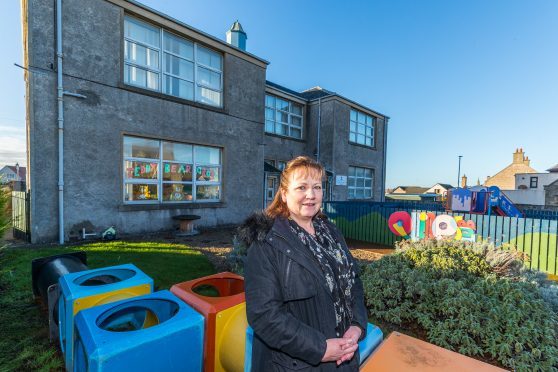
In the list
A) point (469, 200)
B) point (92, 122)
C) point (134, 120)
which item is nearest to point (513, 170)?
point (469, 200)

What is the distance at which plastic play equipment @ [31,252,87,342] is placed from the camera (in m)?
3.22

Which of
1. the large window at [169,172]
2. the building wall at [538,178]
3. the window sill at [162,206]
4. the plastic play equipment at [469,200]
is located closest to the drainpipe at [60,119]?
the window sill at [162,206]

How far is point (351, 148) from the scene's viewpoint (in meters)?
19.2

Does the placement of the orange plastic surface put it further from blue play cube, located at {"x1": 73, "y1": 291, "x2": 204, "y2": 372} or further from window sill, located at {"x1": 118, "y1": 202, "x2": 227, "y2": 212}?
window sill, located at {"x1": 118, "y1": 202, "x2": 227, "y2": 212}

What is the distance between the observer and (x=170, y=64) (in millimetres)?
10578

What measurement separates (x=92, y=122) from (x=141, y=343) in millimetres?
8881

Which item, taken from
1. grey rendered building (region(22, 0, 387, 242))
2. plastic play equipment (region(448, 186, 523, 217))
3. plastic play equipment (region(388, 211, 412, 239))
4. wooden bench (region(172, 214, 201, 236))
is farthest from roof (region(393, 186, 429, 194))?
wooden bench (region(172, 214, 201, 236))

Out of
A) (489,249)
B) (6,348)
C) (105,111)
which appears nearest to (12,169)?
(105,111)

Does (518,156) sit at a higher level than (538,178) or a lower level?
higher

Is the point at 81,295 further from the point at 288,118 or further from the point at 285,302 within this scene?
the point at 288,118

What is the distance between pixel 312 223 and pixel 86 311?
76.1 inches

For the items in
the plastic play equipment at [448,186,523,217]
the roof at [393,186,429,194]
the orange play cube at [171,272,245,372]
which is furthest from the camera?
the roof at [393,186,429,194]

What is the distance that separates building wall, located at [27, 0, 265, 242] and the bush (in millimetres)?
8291

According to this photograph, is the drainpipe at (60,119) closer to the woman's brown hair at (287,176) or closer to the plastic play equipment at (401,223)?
the woman's brown hair at (287,176)
